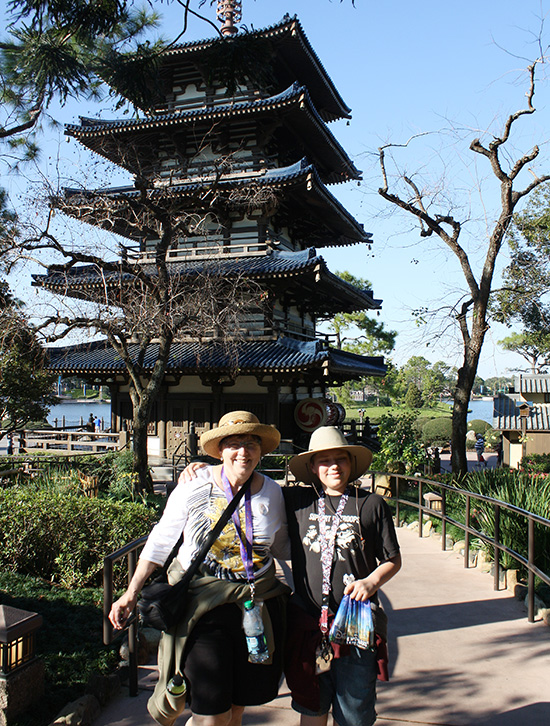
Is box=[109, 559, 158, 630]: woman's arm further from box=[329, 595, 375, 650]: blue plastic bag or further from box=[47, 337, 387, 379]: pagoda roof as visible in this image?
box=[47, 337, 387, 379]: pagoda roof

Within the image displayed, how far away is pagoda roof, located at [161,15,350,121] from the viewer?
16328 millimetres

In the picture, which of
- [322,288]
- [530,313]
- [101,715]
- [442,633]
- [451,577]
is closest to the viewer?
[101,715]

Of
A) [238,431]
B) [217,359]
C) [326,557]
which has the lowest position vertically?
[326,557]

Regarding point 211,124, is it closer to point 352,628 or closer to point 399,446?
point 399,446

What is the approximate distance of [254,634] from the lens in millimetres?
2426

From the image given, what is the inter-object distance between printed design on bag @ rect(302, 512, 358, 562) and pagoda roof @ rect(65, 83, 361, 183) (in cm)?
1478

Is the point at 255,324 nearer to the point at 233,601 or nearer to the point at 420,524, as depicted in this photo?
the point at 420,524

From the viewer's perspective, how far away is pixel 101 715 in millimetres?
3514

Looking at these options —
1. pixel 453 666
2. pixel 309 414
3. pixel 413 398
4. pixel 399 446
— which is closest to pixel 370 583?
pixel 453 666

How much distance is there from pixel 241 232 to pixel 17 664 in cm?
1562

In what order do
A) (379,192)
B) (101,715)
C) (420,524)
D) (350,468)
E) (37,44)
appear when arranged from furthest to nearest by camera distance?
(379,192), (420,524), (37,44), (101,715), (350,468)

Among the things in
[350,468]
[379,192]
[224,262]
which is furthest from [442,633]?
[224,262]

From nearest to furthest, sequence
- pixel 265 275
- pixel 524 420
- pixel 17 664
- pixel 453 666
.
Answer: pixel 17 664, pixel 453 666, pixel 265 275, pixel 524 420

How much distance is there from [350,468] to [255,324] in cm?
1461
